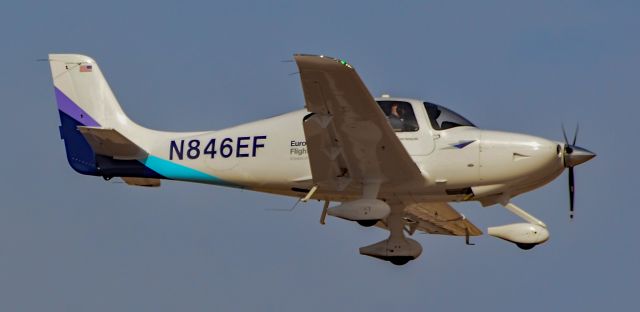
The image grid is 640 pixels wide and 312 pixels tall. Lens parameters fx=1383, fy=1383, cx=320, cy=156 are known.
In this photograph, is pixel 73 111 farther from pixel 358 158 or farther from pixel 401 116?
pixel 401 116

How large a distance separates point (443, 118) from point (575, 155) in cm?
215

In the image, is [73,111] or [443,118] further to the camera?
[73,111]

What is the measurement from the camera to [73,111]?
24.5 metres

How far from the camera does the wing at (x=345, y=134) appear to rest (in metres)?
20.1

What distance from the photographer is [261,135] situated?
74.5ft

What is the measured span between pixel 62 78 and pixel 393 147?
22.2 ft

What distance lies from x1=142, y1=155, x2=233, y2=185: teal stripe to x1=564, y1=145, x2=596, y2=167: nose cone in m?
5.81

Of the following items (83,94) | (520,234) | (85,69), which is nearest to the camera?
(520,234)

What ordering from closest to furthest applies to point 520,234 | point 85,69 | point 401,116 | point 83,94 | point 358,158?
point 520,234, point 358,158, point 401,116, point 83,94, point 85,69

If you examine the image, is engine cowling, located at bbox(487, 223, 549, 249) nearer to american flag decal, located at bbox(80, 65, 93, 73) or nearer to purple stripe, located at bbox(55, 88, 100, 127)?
purple stripe, located at bbox(55, 88, 100, 127)

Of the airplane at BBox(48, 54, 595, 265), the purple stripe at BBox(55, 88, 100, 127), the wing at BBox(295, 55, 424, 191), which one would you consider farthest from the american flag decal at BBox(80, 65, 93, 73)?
the wing at BBox(295, 55, 424, 191)

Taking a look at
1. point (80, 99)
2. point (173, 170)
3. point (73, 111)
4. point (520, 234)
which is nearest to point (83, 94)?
point (80, 99)

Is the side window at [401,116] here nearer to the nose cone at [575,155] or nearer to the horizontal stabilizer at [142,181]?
the nose cone at [575,155]

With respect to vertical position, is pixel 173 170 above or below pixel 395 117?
below
